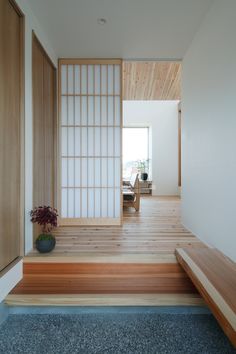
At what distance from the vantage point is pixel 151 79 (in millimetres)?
4422

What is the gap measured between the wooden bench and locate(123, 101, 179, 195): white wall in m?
5.04

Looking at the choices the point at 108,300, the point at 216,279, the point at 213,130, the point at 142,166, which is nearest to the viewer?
the point at 216,279

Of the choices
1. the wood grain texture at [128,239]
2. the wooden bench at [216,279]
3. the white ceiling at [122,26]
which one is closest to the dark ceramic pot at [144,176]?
the wood grain texture at [128,239]

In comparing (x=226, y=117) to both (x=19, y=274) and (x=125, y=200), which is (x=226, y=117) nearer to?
(x=19, y=274)

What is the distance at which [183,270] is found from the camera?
1.94 m

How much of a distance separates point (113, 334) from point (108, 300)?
0.29 m

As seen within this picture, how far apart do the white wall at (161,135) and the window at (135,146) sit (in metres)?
0.43

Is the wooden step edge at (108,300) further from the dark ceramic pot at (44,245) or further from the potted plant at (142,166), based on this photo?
the potted plant at (142,166)

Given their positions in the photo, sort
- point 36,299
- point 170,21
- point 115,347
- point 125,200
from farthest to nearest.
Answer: point 125,200 < point 170,21 < point 36,299 < point 115,347

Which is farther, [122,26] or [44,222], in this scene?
[122,26]

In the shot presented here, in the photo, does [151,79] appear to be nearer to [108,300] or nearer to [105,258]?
[105,258]

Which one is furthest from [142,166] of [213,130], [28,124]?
[28,124]

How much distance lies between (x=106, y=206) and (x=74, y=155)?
0.88 m

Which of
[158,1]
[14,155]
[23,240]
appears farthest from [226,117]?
[23,240]
